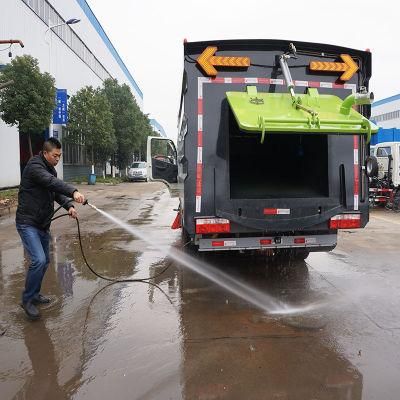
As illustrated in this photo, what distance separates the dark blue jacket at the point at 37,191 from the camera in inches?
177

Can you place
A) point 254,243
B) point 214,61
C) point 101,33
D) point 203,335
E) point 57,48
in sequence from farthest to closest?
point 101,33, point 57,48, point 254,243, point 214,61, point 203,335

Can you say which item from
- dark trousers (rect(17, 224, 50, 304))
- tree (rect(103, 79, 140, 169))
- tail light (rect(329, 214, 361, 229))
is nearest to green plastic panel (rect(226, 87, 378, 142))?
tail light (rect(329, 214, 361, 229))

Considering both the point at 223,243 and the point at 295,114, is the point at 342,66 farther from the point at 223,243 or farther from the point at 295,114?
the point at 223,243

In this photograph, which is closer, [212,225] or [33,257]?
[33,257]

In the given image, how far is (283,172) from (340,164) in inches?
53.7

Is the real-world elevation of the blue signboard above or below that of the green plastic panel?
above

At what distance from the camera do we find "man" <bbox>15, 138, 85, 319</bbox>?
4.50 metres

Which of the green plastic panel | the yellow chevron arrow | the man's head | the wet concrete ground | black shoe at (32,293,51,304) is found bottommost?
the wet concrete ground

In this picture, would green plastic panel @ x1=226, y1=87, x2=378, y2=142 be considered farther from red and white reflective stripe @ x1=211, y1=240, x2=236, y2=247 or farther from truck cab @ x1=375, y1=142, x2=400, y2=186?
truck cab @ x1=375, y1=142, x2=400, y2=186

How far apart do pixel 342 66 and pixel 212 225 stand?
2.42m

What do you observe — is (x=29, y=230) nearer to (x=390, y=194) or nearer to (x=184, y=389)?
(x=184, y=389)

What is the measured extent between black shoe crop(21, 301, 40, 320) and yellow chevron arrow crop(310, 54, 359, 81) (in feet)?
13.4

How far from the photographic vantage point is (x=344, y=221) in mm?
5234

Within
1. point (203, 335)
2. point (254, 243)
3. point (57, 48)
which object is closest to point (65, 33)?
point (57, 48)
